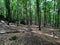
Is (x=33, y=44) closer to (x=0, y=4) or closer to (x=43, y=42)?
(x=43, y=42)

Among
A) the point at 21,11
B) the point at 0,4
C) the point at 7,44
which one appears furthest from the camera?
the point at 21,11

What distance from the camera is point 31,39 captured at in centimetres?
1118

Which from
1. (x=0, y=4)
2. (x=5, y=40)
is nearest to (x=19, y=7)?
(x=0, y=4)

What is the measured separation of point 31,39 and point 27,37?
0.46 meters

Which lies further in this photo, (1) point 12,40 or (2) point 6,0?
(2) point 6,0

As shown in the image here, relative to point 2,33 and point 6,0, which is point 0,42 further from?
point 6,0

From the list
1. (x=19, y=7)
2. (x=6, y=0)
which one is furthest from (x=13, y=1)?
(x=6, y=0)

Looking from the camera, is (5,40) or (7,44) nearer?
(7,44)

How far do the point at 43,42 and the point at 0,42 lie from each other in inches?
119

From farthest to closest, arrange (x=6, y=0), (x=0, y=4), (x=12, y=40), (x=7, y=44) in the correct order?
1. (x=0, y=4)
2. (x=6, y=0)
3. (x=12, y=40)
4. (x=7, y=44)

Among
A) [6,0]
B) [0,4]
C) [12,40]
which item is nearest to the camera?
[12,40]

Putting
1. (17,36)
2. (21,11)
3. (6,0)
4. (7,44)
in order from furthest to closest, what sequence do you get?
(21,11) → (6,0) → (17,36) → (7,44)

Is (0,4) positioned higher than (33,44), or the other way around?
(0,4)

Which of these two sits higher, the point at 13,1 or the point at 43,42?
the point at 13,1
